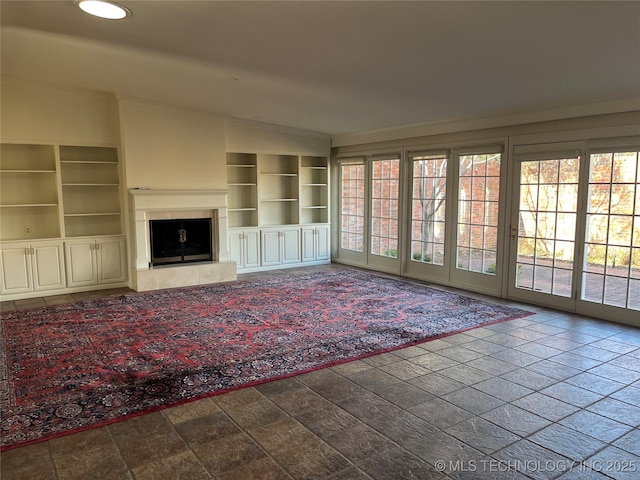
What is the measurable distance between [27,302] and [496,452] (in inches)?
236

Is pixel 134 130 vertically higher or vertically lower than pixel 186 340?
higher

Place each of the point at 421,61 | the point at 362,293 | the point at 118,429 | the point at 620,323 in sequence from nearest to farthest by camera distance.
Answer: the point at 118,429
the point at 421,61
the point at 620,323
the point at 362,293

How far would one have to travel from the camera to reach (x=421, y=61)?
4.29 meters

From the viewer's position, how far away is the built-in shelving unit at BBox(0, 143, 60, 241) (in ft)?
20.6

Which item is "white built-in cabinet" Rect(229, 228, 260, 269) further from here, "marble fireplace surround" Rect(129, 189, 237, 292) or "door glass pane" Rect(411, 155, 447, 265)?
"door glass pane" Rect(411, 155, 447, 265)

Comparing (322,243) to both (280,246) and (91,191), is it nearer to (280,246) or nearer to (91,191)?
(280,246)

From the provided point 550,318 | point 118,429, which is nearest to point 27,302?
point 118,429

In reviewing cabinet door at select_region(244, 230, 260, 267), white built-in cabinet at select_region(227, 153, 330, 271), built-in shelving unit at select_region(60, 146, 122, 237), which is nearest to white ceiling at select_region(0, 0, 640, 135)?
built-in shelving unit at select_region(60, 146, 122, 237)

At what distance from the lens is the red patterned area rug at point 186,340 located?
3.29 m

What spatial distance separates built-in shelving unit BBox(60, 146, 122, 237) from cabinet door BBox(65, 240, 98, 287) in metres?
0.32

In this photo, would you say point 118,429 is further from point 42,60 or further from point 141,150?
point 141,150

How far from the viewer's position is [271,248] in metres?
8.44

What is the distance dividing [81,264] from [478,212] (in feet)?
19.1

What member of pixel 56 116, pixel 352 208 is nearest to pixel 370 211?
pixel 352 208
